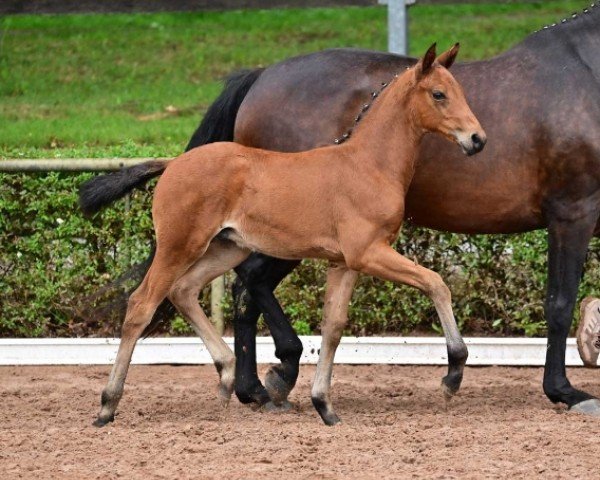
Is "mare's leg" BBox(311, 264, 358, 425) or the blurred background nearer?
"mare's leg" BBox(311, 264, 358, 425)

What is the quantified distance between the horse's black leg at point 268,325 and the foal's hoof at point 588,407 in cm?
140

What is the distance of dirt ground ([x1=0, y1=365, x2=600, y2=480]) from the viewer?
5.04 meters

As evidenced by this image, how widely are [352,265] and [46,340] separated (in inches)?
107

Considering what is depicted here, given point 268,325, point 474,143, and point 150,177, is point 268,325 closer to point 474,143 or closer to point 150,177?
point 150,177

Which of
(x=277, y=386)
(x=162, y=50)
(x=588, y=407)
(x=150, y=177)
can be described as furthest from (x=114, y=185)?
(x=162, y=50)

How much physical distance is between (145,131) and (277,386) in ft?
17.7

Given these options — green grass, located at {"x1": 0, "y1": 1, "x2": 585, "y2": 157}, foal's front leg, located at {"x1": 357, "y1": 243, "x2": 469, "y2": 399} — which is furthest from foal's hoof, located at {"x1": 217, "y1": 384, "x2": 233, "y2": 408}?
green grass, located at {"x1": 0, "y1": 1, "x2": 585, "y2": 157}

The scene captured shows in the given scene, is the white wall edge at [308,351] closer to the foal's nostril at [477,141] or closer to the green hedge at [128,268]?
the green hedge at [128,268]

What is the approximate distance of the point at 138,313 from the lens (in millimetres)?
6000

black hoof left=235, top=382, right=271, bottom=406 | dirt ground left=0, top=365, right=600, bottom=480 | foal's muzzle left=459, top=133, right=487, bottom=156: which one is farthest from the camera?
black hoof left=235, top=382, right=271, bottom=406

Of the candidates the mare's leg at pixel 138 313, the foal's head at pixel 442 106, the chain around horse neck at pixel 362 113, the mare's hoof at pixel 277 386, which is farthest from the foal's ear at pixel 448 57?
the mare's hoof at pixel 277 386

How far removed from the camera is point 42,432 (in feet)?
19.1

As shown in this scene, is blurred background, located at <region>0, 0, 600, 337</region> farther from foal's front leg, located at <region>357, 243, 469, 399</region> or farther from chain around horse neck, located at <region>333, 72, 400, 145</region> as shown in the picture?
foal's front leg, located at <region>357, 243, 469, 399</region>

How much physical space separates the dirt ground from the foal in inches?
13.4
